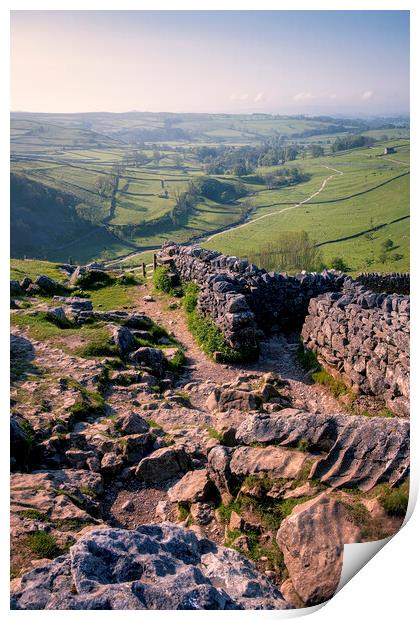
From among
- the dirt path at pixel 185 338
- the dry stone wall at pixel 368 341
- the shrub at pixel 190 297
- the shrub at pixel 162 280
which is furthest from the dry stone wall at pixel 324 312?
the dirt path at pixel 185 338

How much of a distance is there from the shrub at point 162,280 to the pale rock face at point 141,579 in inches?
672

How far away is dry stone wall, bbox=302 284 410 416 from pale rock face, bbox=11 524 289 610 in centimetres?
687

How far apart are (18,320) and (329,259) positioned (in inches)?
988

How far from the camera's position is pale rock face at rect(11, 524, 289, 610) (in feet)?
18.8

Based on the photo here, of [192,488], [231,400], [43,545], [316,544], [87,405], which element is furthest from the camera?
[231,400]

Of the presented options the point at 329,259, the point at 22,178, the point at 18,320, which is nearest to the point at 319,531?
the point at 18,320

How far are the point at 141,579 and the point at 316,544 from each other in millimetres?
2537

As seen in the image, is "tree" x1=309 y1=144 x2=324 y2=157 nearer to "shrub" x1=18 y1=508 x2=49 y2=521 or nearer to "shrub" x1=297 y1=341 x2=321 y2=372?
"shrub" x1=297 y1=341 x2=321 y2=372

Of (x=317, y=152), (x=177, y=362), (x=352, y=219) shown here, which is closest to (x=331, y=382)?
(x=177, y=362)

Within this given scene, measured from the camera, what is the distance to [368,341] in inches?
543

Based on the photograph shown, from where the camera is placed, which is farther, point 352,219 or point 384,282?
point 352,219

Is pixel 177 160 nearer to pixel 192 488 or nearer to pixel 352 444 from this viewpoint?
pixel 192 488

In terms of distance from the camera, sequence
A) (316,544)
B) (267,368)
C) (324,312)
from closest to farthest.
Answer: (316,544) < (324,312) < (267,368)
